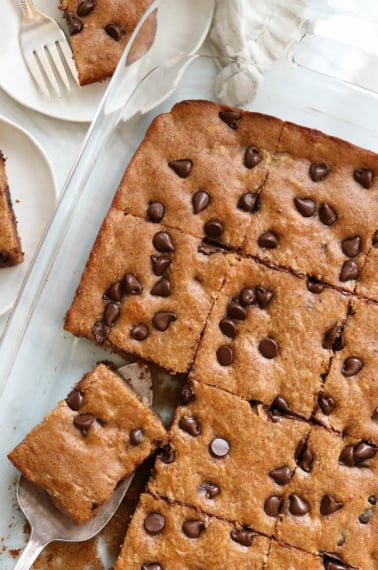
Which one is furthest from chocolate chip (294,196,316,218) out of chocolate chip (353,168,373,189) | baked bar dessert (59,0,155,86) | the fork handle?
the fork handle

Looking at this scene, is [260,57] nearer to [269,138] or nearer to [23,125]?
[269,138]

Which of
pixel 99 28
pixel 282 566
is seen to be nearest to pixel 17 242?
pixel 99 28

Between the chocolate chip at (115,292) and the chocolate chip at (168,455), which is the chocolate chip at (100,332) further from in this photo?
the chocolate chip at (168,455)

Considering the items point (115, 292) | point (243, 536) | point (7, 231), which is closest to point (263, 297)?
point (115, 292)

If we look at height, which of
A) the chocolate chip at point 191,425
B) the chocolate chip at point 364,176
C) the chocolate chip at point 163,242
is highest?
the chocolate chip at point 364,176

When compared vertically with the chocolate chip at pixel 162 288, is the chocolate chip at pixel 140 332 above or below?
below

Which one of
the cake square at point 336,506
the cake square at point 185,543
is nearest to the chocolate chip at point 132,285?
the cake square at point 185,543

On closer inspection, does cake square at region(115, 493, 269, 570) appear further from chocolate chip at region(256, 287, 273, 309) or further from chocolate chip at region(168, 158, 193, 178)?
chocolate chip at region(168, 158, 193, 178)

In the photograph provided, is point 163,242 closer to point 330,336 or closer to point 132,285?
point 132,285
